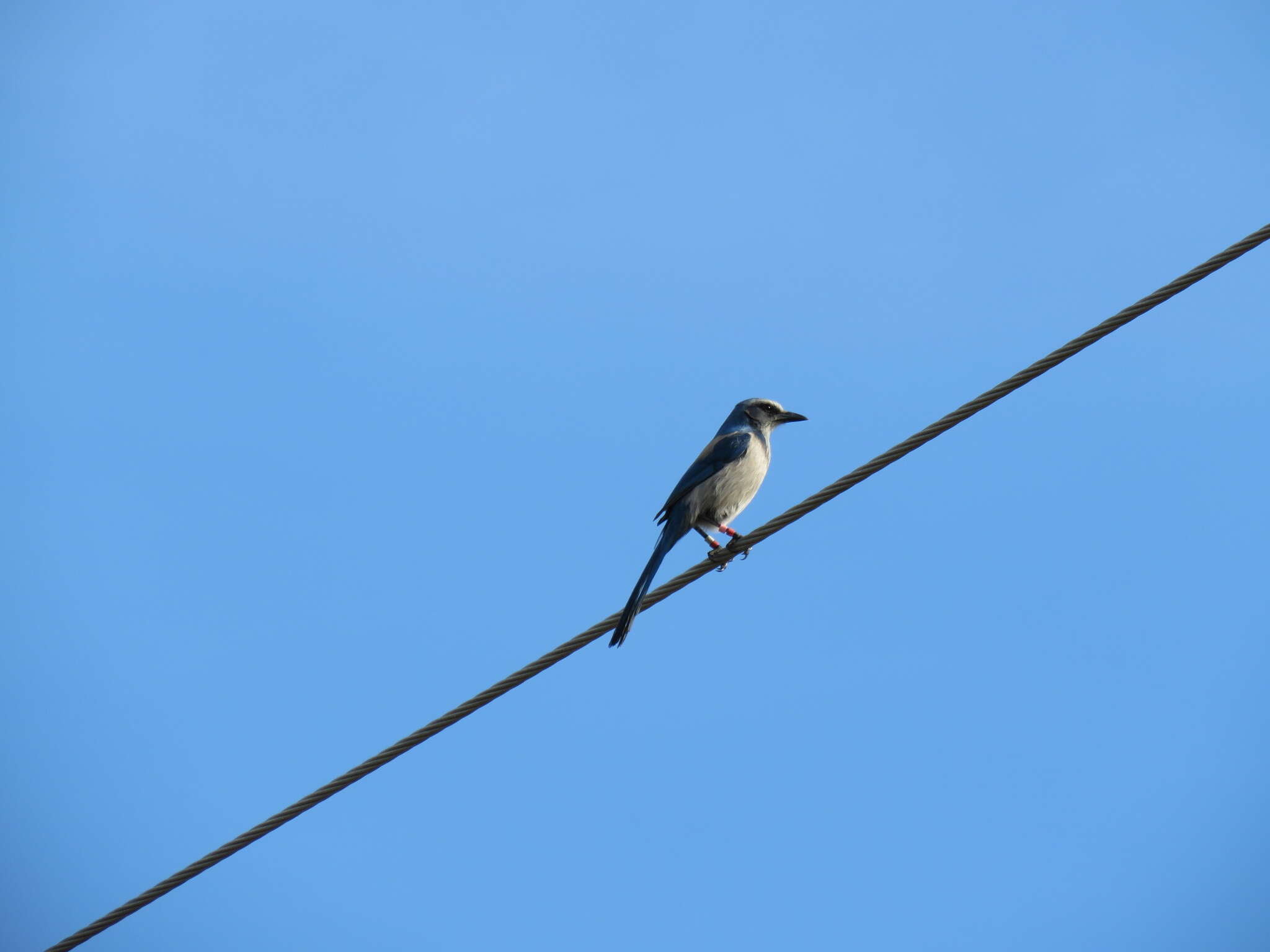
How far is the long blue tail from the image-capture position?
613cm

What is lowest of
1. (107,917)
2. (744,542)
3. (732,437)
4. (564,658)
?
(107,917)

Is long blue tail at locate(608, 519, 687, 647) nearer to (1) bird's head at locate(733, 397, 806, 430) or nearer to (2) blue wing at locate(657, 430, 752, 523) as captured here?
(2) blue wing at locate(657, 430, 752, 523)

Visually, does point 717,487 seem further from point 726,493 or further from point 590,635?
point 590,635

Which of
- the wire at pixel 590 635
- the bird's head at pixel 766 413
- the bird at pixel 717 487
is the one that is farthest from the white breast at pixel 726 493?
the wire at pixel 590 635

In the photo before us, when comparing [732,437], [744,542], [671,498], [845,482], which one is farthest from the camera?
[732,437]

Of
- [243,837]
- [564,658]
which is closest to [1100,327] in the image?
[564,658]

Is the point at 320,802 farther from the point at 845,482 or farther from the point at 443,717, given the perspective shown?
the point at 845,482

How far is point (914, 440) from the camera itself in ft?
16.5

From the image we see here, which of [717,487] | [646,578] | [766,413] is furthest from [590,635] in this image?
[766,413]

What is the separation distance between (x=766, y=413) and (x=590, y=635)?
469 cm

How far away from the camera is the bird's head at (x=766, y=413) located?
9.34 m

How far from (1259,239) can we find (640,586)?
4018 millimetres

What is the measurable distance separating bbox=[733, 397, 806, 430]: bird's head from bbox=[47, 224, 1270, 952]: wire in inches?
157

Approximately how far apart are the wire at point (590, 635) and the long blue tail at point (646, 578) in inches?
28.2
